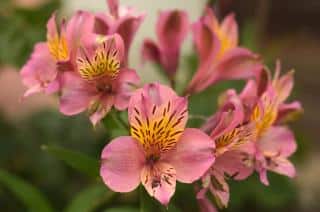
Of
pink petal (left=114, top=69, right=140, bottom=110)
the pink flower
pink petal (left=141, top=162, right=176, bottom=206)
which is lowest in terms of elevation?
the pink flower

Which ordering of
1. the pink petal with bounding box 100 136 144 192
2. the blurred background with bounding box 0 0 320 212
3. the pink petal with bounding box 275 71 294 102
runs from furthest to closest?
1. the blurred background with bounding box 0 0 320 212
2. the pink petal with bounding box 275 71 294 102
3. the pink petal with bounding box 100 136 144 192

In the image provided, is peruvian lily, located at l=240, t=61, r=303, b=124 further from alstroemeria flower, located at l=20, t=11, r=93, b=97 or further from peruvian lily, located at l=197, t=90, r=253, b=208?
alstroemeria flower, located at l=20, t=11, r=93, b=97

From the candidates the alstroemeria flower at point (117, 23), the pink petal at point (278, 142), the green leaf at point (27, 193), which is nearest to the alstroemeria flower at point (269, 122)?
the pink petal at point (278, 142)

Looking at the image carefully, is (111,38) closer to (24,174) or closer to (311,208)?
(24,174)

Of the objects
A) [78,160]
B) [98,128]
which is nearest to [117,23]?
[78,160]

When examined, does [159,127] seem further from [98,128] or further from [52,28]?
[98,128]

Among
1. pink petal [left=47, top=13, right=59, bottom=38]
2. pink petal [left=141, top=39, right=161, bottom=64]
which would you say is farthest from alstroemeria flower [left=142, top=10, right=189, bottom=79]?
pink petal [left=47, top=13, right=59, bottom=38]

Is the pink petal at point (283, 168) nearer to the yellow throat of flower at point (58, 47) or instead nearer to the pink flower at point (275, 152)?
the pink flower at point (275, 152)

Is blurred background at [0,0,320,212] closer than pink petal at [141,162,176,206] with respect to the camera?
No
